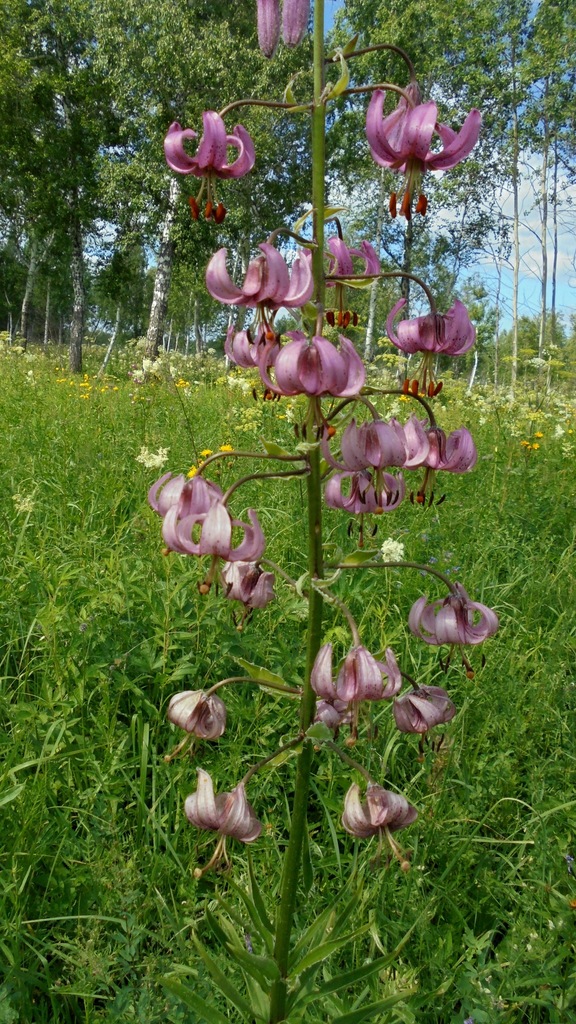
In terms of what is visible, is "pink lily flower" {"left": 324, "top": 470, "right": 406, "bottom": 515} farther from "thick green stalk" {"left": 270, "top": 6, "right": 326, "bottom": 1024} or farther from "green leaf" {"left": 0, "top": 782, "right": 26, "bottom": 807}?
"green leaf" {"left": 0, "top": 782, "right": 26, "bottom": 807}

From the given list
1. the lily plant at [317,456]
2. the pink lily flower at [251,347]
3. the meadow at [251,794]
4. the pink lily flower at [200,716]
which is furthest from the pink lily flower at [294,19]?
the meadow at [251,794]

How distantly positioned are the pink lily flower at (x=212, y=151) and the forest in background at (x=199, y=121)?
25.3 ft

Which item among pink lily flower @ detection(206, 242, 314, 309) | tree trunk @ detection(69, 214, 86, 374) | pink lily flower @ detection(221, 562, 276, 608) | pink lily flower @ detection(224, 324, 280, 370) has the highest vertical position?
tree trunk @ detection(69, 214, 86, 374)

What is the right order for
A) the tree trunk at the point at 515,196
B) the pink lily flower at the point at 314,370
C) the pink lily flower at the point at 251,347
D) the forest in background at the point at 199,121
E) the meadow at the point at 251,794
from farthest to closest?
the tree trunk at the point at 515,196
the forest in background at the point at 199,121
the meadow at the point at 251,794
the pink lily flower at the point at 251,347
the pink lily flower at the point at 314,370

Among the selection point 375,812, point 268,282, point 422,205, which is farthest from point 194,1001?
point 422,205

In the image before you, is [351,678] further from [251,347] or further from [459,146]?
[459,146]

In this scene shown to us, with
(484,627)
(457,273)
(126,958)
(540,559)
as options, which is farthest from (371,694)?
(457,273)

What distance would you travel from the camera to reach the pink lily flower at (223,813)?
3.21 ft

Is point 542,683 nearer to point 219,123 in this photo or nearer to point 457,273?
point 219,123

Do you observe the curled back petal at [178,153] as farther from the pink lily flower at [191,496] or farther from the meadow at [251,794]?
the meadow at [251,794]

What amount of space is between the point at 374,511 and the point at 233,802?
0.49 m

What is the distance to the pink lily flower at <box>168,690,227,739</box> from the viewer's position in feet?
3.25

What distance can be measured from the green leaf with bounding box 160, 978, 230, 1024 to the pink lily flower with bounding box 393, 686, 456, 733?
0.50 metres

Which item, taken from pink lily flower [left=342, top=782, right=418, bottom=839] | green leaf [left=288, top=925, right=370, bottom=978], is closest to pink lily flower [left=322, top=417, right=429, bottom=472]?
pink lily flower [left=342, top=782, right=418, bottom=839]
